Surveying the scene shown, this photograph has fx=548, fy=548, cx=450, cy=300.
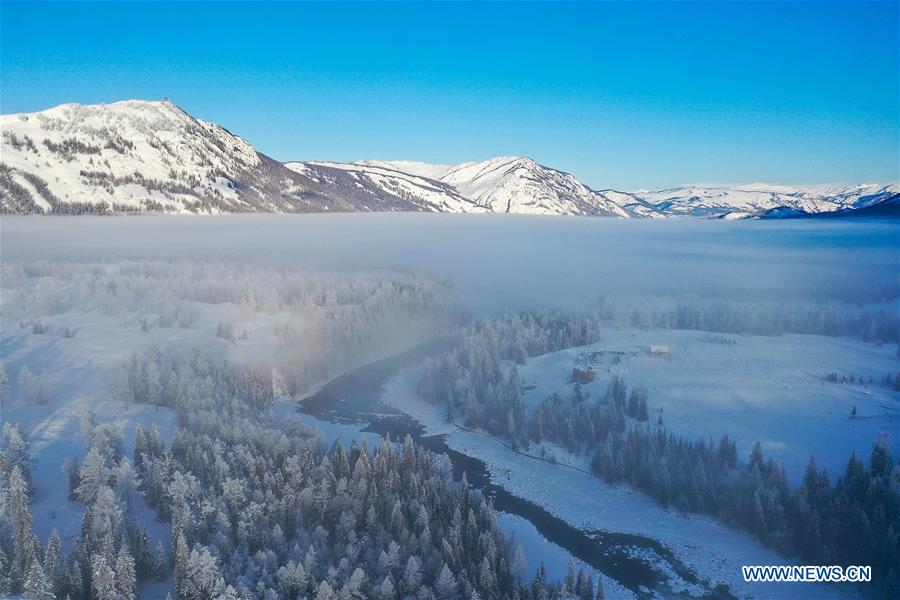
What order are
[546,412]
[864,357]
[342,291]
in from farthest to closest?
1. [342,291]
2. [864,357]
3. [546,412]

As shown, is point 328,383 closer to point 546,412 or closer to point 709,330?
point 546,412

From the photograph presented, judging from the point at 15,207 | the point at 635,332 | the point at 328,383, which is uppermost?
the point at 15,207

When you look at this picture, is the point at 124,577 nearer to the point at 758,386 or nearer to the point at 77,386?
the point at 77,386

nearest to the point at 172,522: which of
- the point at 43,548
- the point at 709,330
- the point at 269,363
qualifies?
the point at 43,548

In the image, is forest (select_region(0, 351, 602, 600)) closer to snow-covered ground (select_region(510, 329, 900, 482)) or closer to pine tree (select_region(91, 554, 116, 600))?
pine tree (select_region(91, 554, 116, 600))

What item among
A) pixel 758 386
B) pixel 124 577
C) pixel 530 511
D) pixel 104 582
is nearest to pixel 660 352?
pixel 758 386

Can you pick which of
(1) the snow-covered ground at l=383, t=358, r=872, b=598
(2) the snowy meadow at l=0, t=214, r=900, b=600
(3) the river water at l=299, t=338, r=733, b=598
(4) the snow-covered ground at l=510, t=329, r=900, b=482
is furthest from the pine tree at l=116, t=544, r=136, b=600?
(4) the snow-covered ground at l=510, t=329, r=900, b=482
